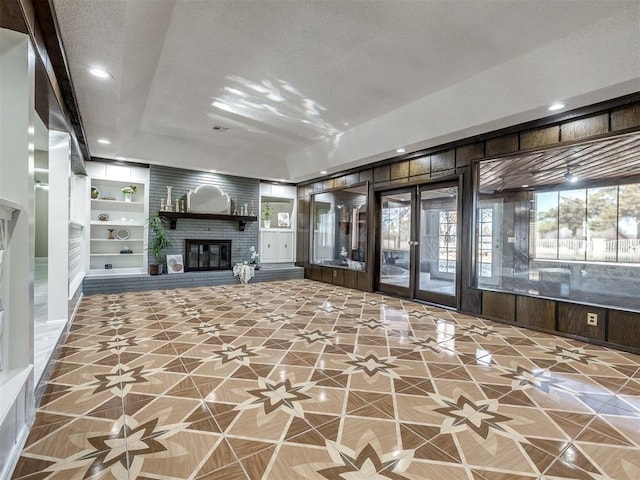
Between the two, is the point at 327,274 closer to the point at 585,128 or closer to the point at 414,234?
the point at 414,234

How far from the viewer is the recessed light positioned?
2836mm

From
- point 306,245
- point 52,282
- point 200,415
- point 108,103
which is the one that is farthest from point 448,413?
point 306,245

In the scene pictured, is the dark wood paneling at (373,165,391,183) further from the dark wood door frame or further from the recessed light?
the recessed light

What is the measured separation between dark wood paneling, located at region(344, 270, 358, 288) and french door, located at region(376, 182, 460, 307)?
1.85 feet

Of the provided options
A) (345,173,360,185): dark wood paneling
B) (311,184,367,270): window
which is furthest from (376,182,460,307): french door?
(345,173,360,185): dark wood paneling

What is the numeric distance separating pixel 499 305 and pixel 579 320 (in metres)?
0.88

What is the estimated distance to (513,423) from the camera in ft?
6.38

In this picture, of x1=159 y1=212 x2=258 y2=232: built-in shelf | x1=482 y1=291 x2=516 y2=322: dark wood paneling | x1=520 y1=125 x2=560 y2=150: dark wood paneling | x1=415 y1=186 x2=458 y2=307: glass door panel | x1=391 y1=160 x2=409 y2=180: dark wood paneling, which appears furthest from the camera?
x1=159 y1=212 x2=258 y2=232: built-in shelf

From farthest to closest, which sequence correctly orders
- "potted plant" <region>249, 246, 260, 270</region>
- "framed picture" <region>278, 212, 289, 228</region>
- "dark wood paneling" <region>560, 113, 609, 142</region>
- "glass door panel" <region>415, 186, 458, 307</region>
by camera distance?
"framed picture" <region>278, 212, 289, 228</region>
"potted plant" <region>249, 246, 260, 270</region>
"glass door panel" <region>415, 186, 458, 307</region>
"dark wood paneling" <region>560, 113, 609, 142</region>

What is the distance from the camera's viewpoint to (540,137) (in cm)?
388

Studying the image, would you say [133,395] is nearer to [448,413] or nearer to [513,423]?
[448,413]

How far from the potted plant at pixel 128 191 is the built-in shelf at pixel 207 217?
790mm

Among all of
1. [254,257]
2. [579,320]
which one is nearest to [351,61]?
[579,320]

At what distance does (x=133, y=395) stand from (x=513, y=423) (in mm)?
2482
